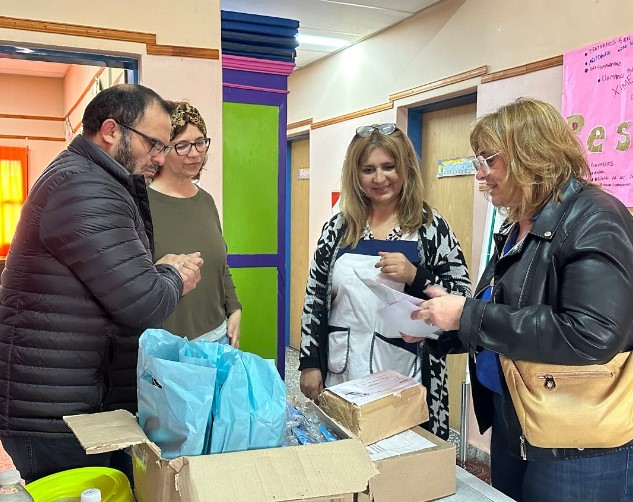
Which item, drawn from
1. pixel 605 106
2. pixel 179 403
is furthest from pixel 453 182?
pixel 179 403

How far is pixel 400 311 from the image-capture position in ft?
4.66

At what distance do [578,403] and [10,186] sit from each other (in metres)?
6.62

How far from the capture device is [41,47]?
2.43 metres

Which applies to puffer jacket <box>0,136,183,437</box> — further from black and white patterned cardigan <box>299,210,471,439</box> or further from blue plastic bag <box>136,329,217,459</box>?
black and white patterned cardigan <box>299,210,471,439</box>

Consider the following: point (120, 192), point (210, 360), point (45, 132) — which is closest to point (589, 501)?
point (210, 360)

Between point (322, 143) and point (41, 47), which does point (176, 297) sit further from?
point (322, 143)

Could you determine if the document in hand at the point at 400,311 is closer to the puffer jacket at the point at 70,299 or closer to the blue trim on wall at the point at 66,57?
the puffer jacket at the point at 70,299

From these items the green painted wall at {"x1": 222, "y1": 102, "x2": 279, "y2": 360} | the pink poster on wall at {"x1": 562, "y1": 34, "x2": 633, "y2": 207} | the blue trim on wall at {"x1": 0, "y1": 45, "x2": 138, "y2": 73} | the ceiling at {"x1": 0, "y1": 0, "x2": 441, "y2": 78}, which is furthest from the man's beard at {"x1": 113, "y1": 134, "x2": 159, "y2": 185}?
the ceiling at {"x1": 0, "y1": 0, "x2": 441, "y2": 78}

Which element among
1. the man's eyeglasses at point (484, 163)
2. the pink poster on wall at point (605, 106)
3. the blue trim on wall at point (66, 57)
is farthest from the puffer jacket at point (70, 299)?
the pink poster on wall at point (605, 106)

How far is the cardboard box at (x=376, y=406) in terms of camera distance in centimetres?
112

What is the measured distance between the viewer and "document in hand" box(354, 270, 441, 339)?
4.46 feet

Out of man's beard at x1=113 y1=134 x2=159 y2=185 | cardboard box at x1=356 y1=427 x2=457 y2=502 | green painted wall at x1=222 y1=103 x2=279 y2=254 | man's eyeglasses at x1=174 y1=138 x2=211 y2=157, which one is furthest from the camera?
green painted wall at x1=222 y1=103 x2=279 y2=254

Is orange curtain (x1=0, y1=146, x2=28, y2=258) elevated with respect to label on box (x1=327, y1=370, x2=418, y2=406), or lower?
elevated

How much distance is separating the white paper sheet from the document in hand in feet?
1.00
